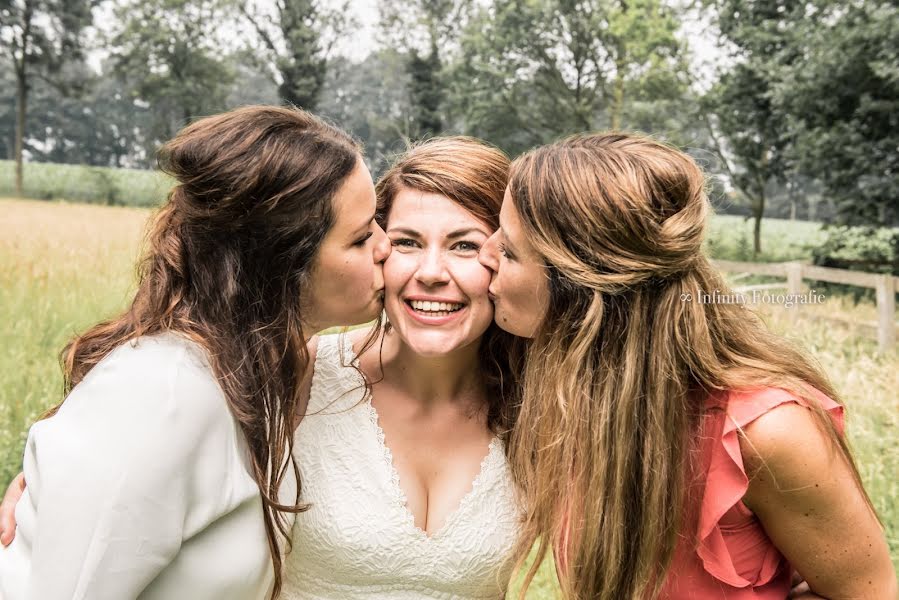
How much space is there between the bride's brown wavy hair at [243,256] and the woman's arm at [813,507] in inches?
53.0

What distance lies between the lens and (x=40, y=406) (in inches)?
171

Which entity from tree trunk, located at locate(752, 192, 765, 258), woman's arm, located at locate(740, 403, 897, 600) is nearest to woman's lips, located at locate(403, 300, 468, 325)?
woman's arm, located at locate(740, 403, 897, 600)

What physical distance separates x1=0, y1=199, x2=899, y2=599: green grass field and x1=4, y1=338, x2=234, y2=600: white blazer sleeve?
5.69 ft

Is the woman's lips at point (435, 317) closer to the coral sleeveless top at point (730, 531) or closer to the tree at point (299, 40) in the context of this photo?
the coral sleeveless top at point (730, 531)

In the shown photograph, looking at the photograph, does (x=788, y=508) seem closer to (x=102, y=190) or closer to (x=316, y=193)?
(x=316, y=193)

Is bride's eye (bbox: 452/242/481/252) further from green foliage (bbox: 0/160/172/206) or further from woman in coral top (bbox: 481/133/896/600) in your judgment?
green foliage (bbox: 0/160/172/206)

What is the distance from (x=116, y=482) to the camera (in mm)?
1565

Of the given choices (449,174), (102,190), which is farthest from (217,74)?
(449,174)

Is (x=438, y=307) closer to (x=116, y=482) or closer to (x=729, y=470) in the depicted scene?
(x=729, y=470)

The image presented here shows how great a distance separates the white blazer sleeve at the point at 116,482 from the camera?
156 centimetres

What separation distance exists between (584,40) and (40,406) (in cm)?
1263

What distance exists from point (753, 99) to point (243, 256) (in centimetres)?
1340

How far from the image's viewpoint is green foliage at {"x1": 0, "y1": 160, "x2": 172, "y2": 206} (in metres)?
6.78

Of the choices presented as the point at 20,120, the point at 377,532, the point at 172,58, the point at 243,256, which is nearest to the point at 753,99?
the point at 172,58
